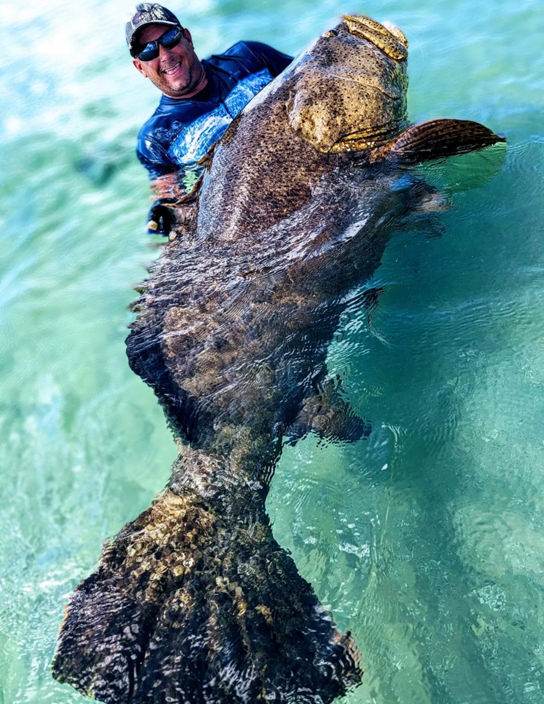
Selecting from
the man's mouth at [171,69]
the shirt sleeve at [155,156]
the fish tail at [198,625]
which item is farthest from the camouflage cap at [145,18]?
the fish tail at [198,625]

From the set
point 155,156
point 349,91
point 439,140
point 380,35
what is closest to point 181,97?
point 155,156

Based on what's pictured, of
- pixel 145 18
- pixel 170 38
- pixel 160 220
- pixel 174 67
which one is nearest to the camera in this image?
Result: pixel 160 220

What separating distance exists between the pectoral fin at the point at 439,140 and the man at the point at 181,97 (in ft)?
6.50

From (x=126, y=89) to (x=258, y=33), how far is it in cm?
188

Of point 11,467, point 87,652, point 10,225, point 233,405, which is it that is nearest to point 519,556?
point 233,405

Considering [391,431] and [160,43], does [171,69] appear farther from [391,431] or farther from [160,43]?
[391,431]

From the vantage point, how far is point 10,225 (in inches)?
247

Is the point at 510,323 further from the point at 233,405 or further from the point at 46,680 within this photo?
the point at 46,680

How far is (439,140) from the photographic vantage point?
12.3ft

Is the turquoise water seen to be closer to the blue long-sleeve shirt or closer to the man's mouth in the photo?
the blue long-sleeve shirt

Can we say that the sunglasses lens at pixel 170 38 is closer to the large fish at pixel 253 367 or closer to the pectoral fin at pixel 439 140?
the large fish at pixel 253 367

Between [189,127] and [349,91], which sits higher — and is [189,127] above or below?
below

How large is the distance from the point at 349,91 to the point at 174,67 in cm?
199

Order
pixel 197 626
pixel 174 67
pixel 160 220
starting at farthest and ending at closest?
pixel 174 67
pixel 160 220
pixel 197 626
